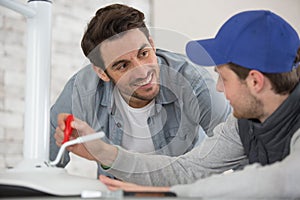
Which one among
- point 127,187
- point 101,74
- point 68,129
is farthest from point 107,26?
point 127,187

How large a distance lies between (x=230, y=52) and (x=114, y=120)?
0.39 metres

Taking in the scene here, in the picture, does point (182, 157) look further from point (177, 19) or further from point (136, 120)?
point (177, 19)

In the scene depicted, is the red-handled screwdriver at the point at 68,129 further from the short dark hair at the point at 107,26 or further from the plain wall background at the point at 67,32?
the plain wall background at the point at 67,32

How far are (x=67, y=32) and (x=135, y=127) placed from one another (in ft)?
4.92

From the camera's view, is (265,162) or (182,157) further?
(182,157)

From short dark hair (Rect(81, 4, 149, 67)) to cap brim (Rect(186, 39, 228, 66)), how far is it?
5.2 inches

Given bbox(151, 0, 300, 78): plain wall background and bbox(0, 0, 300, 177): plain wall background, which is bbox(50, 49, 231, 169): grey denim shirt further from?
bbox(151, 0, 300, 78): plain wall background

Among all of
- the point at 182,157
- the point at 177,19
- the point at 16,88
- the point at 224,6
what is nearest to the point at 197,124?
the point at 182,157

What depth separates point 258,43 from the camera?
1.09 m

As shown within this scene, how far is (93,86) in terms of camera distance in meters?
1.39

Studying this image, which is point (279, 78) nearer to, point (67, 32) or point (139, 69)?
point (139, 69)

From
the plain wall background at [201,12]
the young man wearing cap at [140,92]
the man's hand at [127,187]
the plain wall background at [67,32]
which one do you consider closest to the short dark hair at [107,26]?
the young man wearing cap at [140,92]

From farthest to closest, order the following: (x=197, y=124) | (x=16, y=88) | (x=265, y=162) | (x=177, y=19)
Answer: (x=177, y=19) < (x=16, y=88) < (x=197, y=124) < (x=265, y=162)

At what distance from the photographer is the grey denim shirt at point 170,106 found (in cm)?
132
